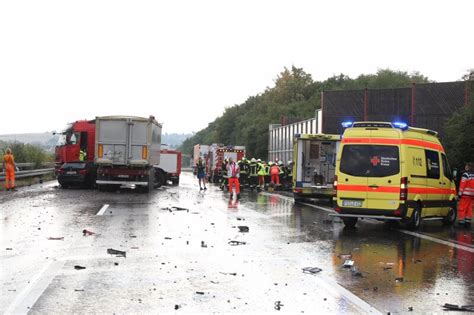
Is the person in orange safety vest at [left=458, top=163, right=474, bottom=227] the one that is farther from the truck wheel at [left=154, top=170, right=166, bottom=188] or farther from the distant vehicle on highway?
the truck wheel at [left=154, top=170, right=166, bottom=188]

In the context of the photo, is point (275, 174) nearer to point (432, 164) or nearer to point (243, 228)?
point (432, 164)

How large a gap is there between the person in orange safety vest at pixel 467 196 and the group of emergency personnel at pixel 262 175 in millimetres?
A: 15758

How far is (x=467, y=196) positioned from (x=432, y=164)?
1463mm

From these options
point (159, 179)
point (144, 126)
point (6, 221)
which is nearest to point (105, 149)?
point (144, 126)

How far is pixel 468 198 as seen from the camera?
1558 centimetres

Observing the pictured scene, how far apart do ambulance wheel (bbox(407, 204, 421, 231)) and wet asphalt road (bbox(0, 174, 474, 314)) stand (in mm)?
307

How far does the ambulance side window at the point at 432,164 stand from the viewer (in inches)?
582

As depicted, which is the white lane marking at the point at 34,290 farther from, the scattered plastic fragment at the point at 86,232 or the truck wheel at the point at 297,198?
the truck wheel at the point at 297,198

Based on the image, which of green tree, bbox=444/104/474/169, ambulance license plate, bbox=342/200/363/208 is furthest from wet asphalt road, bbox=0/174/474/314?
green tree, bbox=444/104/474/169

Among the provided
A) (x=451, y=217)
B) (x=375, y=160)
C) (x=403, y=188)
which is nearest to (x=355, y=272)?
(x=403, y=188)

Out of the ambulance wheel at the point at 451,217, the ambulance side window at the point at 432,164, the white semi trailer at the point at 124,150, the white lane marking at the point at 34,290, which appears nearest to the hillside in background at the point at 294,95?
the white semi trailer at the point at 124,150

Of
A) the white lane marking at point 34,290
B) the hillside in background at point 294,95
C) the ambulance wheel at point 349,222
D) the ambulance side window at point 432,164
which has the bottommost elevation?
the white lane marking at point 34,290

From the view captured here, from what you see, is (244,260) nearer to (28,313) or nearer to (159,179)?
(28,313)

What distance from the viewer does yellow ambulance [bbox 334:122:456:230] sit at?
13672 millimetres
